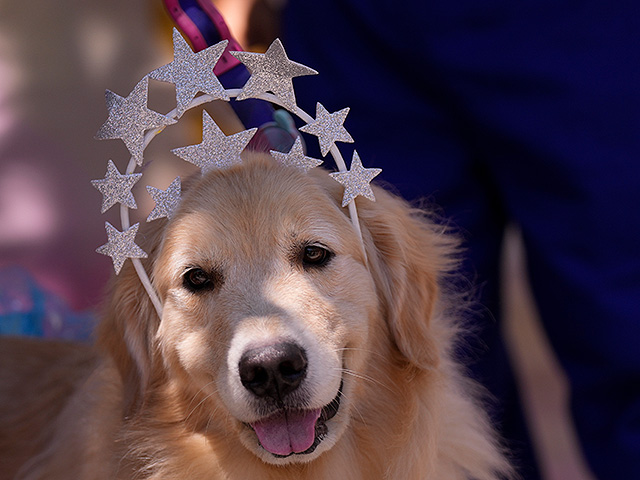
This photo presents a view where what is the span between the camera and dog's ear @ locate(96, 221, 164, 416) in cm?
190

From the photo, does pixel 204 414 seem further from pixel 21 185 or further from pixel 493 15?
pixel 21 185

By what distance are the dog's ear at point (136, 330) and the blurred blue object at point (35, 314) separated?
1288 millimetres

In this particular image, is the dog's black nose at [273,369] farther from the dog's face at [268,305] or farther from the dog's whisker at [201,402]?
the dog's whisker at [201,402]

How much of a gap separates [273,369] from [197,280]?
378mm

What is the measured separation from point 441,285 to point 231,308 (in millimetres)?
893

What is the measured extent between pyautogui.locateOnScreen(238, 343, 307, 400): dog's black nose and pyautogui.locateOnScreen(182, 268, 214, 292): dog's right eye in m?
0.30

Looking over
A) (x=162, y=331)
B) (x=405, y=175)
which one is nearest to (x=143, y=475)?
(x=162, y=331)

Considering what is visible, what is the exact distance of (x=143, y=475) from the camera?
6.31ft

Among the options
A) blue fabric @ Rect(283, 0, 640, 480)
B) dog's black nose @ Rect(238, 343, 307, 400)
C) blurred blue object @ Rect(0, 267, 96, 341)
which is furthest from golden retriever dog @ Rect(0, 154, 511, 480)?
blurred blue object @ Rect(0, 267, 96, 341)

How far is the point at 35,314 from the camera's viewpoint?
323 cm

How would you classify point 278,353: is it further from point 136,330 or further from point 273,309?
point 136,330

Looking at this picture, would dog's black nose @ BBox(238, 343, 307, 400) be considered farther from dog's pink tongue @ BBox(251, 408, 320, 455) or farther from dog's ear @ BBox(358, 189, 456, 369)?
dog's ear @ BBox(358, 189, 456, 369)

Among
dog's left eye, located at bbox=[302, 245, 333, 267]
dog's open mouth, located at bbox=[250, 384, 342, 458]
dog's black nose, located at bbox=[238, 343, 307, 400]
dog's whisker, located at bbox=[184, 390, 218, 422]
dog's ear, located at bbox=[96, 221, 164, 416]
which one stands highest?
dog's left eye, located at bbox=[302, 245, 333, 267]

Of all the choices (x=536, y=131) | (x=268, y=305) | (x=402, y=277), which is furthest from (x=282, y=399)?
(x=536, y=131)
